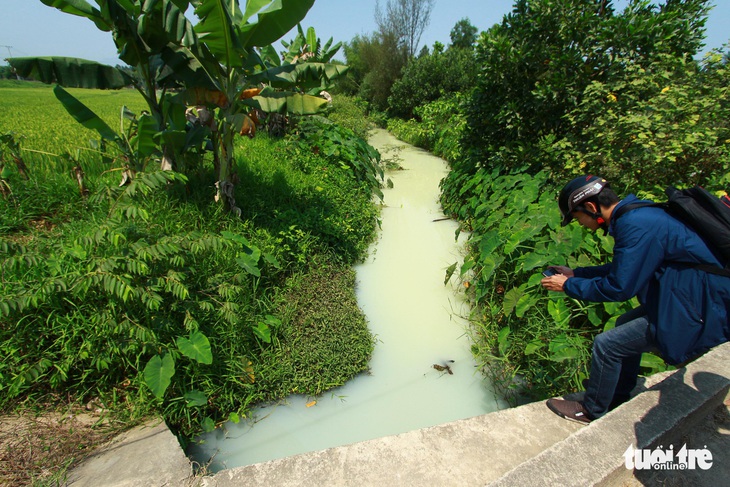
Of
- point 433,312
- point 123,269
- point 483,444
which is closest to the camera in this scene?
point 483,444

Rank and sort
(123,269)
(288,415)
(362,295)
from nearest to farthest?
(123,269)
(288,415)
(362,295)

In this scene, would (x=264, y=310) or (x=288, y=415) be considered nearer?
(x=288, y=415)

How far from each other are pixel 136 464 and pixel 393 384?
1774mm

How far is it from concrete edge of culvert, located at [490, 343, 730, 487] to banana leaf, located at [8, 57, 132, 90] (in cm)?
430

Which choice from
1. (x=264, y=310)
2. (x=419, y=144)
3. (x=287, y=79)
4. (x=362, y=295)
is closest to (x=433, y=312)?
(x=362, y=295)

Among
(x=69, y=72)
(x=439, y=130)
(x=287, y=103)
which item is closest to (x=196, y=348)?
(x=287, y=103)

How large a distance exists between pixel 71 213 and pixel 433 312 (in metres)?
3.65

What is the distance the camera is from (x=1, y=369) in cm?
212

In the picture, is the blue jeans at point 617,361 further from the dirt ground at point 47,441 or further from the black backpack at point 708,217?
the dirt ground at point 47,441

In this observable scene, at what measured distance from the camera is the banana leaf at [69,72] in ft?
9.97

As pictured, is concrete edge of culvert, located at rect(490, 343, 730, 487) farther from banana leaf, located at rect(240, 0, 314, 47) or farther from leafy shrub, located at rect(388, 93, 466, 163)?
leafy shrub, located at rect(388, 93, 466, 163)

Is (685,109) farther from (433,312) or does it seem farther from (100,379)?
(100,379)

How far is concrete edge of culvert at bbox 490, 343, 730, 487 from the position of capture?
5.27 feet

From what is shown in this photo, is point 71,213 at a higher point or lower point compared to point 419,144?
lower
